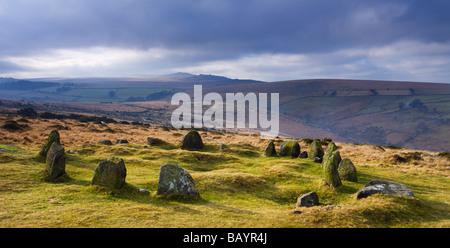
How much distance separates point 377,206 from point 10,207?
47.3 feet

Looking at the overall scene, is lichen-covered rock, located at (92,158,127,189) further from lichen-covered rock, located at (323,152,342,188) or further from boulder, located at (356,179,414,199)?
lichen-covered rock, located at (323,152,342,188)

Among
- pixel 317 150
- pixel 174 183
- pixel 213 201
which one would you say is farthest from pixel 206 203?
pixel 317 150

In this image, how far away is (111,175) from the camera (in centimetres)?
1281

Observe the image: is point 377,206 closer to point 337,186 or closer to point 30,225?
point 337,186

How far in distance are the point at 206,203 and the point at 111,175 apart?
489cm

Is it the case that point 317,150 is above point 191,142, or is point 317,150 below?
Answer: below

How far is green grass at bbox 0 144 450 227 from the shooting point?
9.16m

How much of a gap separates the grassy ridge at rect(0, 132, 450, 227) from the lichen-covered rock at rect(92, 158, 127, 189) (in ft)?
1.40

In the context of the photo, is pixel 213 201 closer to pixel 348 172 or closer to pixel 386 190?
pixel 386 190

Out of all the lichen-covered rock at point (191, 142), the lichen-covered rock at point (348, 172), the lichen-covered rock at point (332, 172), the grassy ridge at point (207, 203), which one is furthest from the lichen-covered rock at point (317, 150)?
the lichen-covered rock at point (191, 142)

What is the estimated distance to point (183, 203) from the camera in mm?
11852

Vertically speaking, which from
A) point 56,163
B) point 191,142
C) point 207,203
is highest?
point 56,163

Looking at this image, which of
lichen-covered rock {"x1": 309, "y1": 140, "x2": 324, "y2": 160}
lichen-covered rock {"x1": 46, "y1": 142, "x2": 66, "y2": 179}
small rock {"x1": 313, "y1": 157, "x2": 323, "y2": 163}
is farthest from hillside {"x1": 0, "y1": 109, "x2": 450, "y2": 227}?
lichen-covered rock {"x1": 309, "y1": 140, "x2": 324, "y2": 160}
